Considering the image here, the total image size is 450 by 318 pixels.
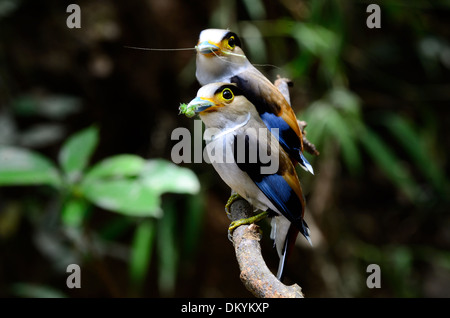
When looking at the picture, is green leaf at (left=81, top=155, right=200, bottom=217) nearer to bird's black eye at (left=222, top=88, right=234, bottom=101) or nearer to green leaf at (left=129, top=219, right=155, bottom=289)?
bird's black eye at (left=222, top=88, right=234, bottom=101)

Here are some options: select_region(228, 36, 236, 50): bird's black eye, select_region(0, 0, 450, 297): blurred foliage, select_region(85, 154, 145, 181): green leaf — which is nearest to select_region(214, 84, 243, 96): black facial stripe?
select_region(228, 36, 236, 50): bird's black eye

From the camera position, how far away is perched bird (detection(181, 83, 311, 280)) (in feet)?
2.19

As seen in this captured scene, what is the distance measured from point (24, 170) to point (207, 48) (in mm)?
719

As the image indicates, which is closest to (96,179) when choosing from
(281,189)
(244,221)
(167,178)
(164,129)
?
(167,178)

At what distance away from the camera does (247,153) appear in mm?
703

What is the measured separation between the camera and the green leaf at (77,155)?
4.19 feet

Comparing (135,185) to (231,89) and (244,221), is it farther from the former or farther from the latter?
(231,89)

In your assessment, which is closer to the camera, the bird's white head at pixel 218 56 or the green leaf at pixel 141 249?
the bird's white head at pixel 218 56

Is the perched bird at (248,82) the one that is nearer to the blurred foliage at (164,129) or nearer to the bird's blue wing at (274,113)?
the bird's blue wing at (274,113)

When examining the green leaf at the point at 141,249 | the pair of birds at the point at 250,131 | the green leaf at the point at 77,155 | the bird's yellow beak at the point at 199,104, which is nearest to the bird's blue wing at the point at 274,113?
the pair of birds at the point at 250,131

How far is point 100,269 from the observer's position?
137cm
